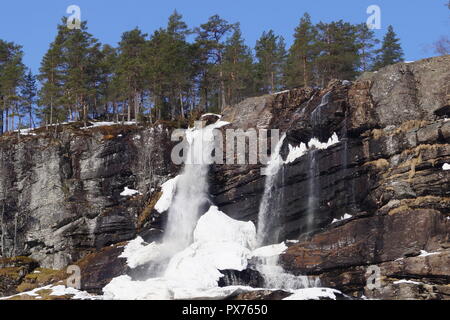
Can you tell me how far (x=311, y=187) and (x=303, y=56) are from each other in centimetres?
1841

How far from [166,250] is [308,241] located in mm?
9445

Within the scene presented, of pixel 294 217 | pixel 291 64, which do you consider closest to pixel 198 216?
pixel 294 217

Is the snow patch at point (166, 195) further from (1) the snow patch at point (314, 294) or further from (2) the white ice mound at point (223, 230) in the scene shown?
(1) the snow patch at point (314, 294)

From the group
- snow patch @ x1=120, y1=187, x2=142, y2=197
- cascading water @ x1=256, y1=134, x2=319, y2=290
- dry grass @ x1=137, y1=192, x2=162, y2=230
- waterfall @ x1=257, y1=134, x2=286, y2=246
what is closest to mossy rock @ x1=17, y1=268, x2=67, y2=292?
dry grass @ x1=137, y1=192, x2=162, y2=230

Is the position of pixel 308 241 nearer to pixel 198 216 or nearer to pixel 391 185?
pixel 391 185

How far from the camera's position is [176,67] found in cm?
5378

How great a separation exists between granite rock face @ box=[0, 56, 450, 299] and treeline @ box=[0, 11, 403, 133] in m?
6.37

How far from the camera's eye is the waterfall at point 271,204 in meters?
38.8

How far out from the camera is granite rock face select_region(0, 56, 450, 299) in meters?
33.5

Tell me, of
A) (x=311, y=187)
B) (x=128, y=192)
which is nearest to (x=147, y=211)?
(x=128, y=192)

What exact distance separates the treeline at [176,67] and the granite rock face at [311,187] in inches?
251

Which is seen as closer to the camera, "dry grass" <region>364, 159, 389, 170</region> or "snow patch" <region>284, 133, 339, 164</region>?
"dry grass" <region>364, 159, 389, 170</region>

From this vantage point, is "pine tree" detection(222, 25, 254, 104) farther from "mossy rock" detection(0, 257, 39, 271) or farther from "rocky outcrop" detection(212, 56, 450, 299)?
"mossy rock" detection(0, 257, 39, 271)

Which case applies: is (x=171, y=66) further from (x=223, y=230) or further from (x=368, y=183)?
(x=368, y=183)
